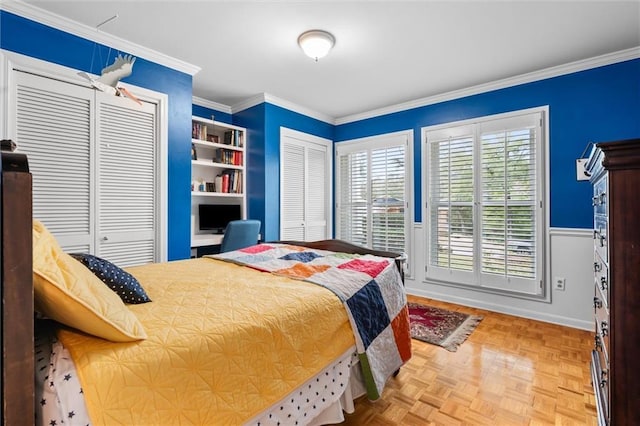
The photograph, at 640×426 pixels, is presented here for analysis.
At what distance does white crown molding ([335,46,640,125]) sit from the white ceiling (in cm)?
7

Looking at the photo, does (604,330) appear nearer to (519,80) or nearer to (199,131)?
(519,80)

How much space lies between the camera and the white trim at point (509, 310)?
9.68ft

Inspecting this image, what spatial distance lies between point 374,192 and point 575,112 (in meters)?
2.34

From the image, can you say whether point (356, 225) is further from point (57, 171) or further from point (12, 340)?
point (12, 340)

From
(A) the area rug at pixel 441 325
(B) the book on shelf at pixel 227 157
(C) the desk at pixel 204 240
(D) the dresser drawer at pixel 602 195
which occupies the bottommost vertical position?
(A) the area rug at pixel 441 325

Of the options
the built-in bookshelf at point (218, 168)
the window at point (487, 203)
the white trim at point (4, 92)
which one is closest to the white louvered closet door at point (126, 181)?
the white trim at point (4, 92)

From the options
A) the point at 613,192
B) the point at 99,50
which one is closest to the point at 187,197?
the point at 99,50

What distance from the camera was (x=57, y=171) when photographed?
2371mm

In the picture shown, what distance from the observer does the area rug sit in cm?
263

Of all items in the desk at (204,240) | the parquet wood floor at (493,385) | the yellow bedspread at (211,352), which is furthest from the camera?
the desk at (204,240)

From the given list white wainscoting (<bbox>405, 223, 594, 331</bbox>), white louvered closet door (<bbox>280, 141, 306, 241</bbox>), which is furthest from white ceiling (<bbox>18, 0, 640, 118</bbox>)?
white wainscoting (<bbox>405, 223, 594, 331</bbox>)

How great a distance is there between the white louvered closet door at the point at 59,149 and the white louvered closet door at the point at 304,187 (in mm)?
2125

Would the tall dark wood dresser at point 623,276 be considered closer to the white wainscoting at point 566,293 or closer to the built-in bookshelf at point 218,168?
the white wainscoting at point 566,293

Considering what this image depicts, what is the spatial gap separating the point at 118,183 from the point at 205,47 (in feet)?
4.65
